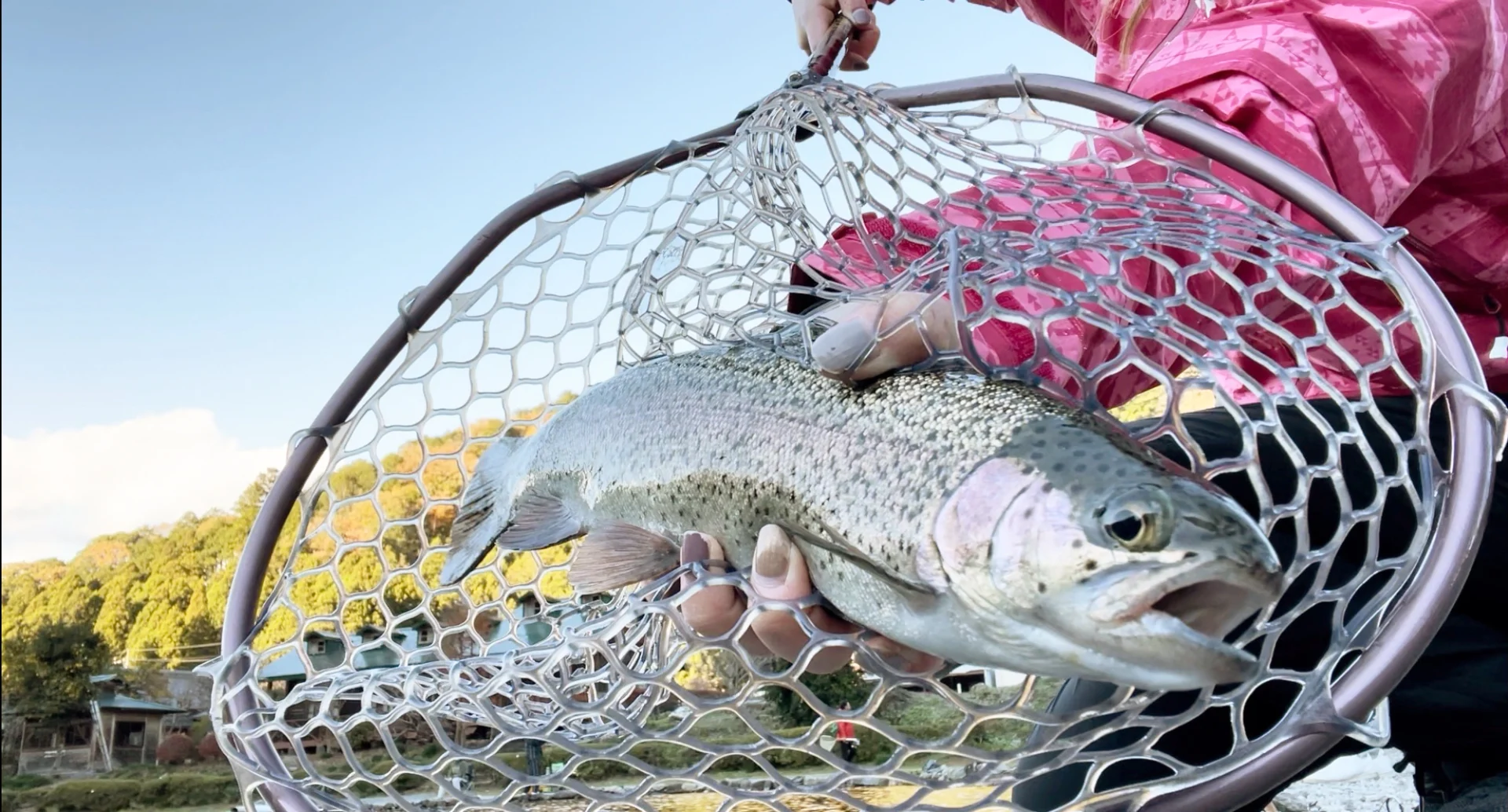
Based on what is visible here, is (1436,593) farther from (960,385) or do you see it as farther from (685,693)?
(685,693)

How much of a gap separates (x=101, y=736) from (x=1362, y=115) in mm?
15341

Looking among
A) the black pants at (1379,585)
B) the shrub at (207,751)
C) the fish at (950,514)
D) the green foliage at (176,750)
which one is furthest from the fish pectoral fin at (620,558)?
the green foliage at (176,750)

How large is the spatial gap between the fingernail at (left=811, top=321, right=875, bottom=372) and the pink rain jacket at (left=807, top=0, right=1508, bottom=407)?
0.21 meters

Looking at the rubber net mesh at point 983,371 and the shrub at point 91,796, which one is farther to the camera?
the shrub at point 91,796

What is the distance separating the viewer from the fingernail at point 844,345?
0.90 metres

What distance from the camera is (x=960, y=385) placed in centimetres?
85

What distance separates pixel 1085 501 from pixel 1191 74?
655 mm

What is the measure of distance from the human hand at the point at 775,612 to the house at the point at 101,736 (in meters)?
14.0

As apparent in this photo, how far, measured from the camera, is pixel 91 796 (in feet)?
37.3

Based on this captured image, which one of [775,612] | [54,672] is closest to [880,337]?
[775,612]

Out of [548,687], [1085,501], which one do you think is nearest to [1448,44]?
[1085,501]

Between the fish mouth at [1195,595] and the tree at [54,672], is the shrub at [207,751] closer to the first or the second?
the tree at [54,672]

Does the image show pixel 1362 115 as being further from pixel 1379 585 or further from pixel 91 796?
pixel 91 796

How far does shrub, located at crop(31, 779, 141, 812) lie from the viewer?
1112 cm
